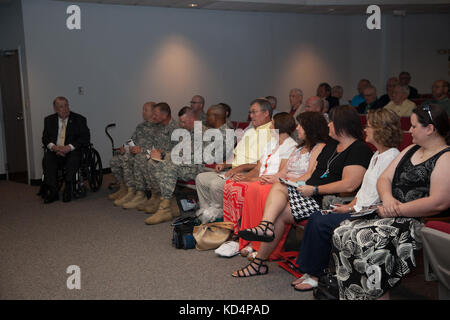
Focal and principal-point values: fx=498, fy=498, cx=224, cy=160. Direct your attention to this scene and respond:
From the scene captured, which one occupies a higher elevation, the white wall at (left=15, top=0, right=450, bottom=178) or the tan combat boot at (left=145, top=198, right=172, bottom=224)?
the white wall at (left=15, top=0, right=450, bottom=178)

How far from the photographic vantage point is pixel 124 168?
6512 millimetres

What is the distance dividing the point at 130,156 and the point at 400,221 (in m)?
4.20

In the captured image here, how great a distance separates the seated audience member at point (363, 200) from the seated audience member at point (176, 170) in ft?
7.66

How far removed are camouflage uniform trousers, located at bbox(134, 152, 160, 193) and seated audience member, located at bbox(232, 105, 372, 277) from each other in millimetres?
2381

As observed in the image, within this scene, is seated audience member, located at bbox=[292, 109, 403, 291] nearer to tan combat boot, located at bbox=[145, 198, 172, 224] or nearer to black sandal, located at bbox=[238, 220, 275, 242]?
black sandal, located at bbox=[238, 220, 275, 242]

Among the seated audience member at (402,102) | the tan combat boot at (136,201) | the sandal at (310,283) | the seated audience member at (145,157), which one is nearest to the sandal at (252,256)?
the sandal at (310,283)

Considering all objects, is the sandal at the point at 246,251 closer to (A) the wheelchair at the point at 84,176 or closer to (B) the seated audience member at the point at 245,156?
(B) the seated audience member at the point at 245,156

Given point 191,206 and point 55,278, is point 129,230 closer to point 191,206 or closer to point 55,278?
point 191,206

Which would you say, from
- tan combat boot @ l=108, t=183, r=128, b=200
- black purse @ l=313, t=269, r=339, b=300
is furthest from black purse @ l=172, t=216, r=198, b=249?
tan combat boot @ l=108, t=183, r=128, b=200

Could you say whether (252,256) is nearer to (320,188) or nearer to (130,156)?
(320,188)

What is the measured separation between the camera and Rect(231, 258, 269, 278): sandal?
Result: 12.6 feet

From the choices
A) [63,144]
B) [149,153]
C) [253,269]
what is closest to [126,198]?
[149,153]

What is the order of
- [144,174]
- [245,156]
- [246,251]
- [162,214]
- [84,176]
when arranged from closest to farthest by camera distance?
[246,251], [245,156], [162,214], [144,174], [84,176]

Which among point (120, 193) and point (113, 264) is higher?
point (120, 193)
